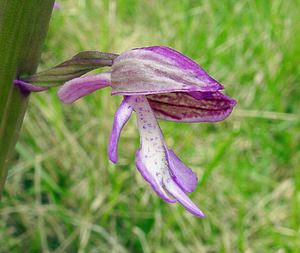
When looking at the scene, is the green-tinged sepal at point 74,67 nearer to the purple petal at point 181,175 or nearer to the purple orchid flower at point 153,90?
the purple orchid flower at point 153,90

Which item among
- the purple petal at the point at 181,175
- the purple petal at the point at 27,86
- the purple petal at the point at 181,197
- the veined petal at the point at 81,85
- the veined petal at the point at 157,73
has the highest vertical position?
the veined petal at the point at 157,73

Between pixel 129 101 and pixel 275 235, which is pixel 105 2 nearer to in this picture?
pixel 275 235

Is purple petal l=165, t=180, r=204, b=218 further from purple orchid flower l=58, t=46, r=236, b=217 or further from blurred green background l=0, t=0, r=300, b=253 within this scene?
blurred green background l=0, t=0, r=300, b=253

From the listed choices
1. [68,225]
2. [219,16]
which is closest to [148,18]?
[219,16]

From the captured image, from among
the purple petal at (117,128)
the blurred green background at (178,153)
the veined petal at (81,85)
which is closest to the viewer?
the purple petal at (117,128)

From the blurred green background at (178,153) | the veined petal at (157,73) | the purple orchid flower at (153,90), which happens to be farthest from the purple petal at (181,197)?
the blurred green background at (178,153)

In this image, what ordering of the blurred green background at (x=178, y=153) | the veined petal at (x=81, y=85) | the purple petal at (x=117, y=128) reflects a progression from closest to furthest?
the purple petal at (x=117, y=128) → the veined petal at (x=81, y=85) → the blurred green background at (x=178, y=153)

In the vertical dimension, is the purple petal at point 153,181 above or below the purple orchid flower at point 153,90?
below

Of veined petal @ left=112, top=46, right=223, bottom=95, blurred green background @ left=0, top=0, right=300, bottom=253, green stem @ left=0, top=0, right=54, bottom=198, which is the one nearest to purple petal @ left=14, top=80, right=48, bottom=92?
green stem @ left=0, top=0, right=54, bottom=198
